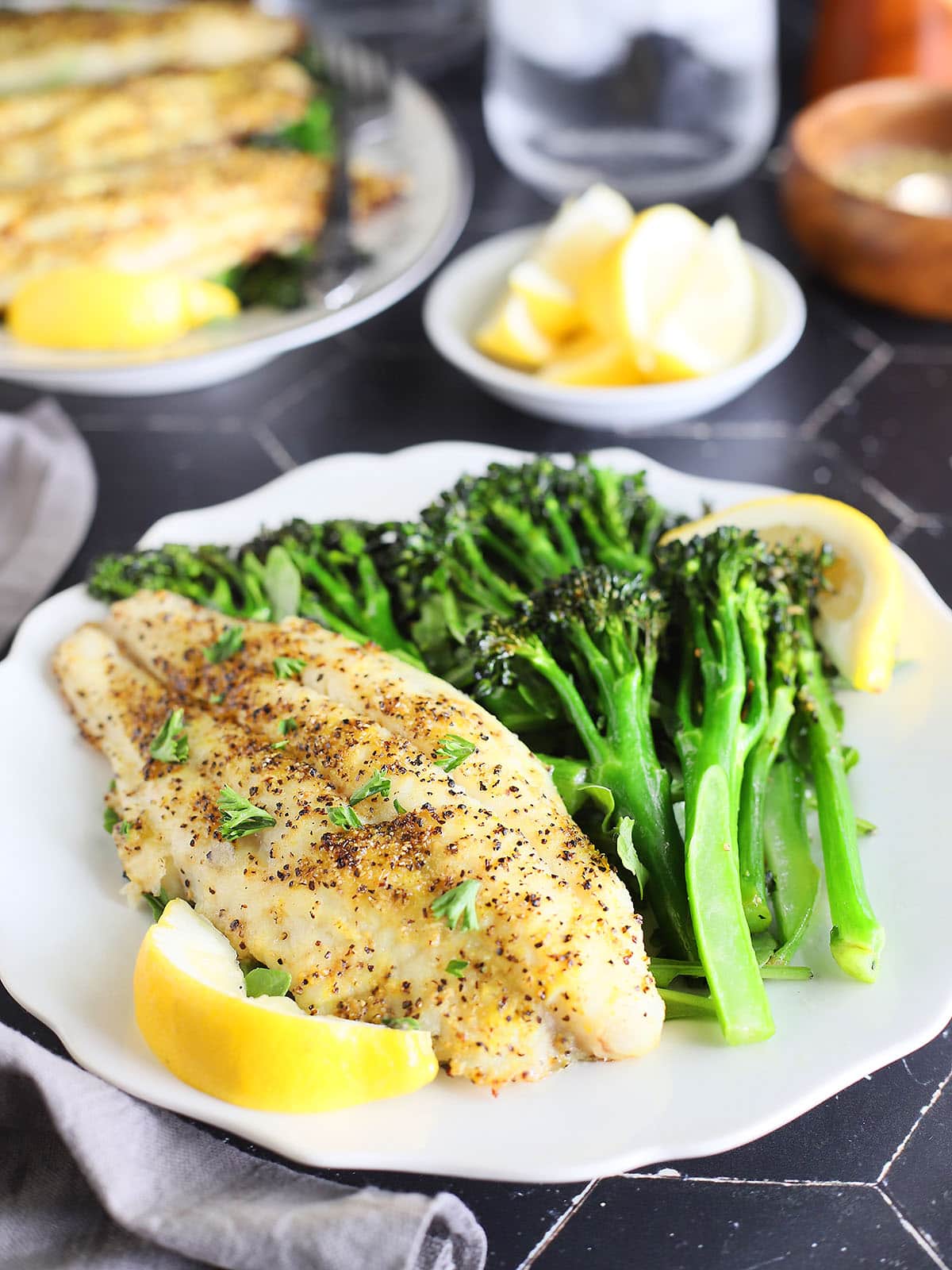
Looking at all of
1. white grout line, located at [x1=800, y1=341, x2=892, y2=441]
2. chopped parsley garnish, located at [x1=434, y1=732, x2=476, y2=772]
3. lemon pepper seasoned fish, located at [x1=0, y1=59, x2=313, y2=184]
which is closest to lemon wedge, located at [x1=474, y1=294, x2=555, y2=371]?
white grout line, located at [x1=800, y1=341, x2=892, y2=441]

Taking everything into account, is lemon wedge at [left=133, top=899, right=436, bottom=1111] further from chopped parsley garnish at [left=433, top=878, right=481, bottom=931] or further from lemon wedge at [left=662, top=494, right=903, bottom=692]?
lemon wedge at [left=662, top=494, right=903, bottom=692]

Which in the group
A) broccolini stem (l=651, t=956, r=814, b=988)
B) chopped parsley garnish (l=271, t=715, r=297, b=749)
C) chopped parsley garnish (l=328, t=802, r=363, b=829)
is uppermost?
chopped parsley garnish (l=328, t=802, r=363, b=829)

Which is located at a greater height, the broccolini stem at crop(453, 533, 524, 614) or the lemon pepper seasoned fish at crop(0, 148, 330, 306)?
the lemon pepper seasoned fish at crop(0, 148, 330, 306)

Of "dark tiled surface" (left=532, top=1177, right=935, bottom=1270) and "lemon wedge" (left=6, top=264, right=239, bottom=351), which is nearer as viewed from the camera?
"dark tiled surface" (left=532, top=1177, right=935, bottom=1270)

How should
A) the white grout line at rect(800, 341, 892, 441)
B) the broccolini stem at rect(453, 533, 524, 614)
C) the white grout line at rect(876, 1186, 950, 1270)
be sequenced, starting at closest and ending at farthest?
the white grout line at rect(876, 1186, 950, 1270) → the broccolini stem at rect(453, 533, 524, 614) → the white grout line at rect(800, 341, 892, 441)

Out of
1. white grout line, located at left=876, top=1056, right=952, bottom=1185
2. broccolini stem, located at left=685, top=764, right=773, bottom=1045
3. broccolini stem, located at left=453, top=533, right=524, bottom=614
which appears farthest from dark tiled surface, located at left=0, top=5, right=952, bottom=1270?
broccolini stem, located at left=453, top=533, right=524, bottom=614

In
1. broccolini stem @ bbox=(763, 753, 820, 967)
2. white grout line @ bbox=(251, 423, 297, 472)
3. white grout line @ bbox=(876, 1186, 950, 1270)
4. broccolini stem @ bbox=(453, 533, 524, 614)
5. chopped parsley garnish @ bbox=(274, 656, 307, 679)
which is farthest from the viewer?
white grout line @ bbox=(251, 423, 297, 472)

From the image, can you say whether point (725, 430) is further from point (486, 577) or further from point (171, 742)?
point (171, 742)

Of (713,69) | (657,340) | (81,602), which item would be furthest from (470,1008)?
(713,69)
